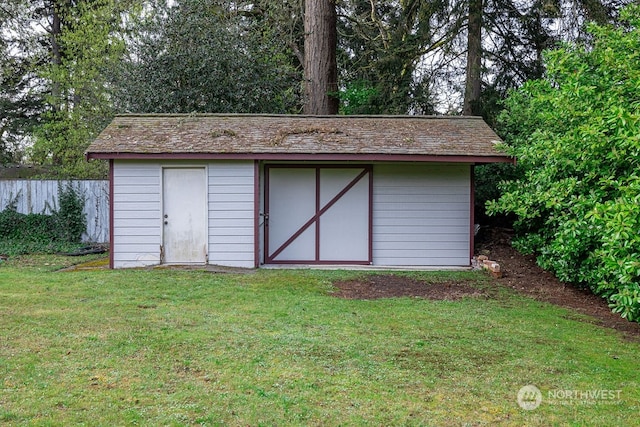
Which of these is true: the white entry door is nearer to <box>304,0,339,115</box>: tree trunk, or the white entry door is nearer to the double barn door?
the double barn door

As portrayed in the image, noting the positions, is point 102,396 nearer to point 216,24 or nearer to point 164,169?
point 164,169

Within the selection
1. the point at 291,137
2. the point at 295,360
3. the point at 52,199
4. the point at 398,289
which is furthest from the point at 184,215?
the point at 295,360

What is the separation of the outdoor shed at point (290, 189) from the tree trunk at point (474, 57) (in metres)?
2.76

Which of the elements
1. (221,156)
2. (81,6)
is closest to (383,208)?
(221,156)

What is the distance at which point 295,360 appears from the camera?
14.5 feet

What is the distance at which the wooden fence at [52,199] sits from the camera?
43.2 feet

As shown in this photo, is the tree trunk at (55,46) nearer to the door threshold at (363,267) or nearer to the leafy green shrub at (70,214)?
the leafy green shrub at (70,214)

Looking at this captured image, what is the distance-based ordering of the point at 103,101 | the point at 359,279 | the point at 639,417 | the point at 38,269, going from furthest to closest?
the point at 103,101 → the point at 38,269 → the point at 359,279 → the point at 639,417

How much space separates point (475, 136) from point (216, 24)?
23.5 feet

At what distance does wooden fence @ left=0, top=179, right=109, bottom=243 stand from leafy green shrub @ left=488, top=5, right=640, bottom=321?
31.2 feet

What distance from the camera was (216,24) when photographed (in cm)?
1319

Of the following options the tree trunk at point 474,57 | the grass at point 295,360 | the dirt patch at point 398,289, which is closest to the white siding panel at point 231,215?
the dirt patch at point 398,289

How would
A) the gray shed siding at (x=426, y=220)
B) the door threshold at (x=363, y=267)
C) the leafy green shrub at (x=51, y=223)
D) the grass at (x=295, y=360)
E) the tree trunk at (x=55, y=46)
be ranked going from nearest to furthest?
the grass at (x=295, y=360) < the door threshold at (x=363, y=267) < the gray shed siding at (x=426, y=220) < the leafy green shrub at (x=51, y=223) < the tree trunk at (x=55, y=46)

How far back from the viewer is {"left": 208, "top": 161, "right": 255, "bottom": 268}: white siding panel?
9.70 metres
